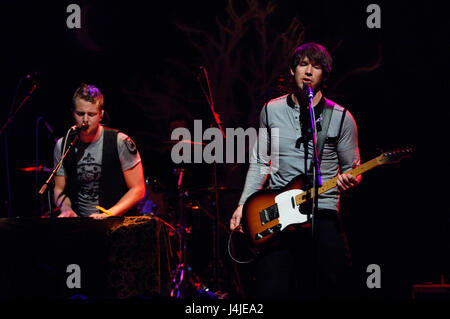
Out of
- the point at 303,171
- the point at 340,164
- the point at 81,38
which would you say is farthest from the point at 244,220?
the point at 81,38

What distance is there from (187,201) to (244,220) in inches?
104

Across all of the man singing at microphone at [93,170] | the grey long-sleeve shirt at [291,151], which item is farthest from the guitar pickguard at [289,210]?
the man singing at microphone at [93,170]

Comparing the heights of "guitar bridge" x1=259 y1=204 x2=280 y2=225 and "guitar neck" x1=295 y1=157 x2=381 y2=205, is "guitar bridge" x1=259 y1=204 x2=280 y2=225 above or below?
below

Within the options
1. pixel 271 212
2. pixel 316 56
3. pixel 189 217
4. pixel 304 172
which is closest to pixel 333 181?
pixel 304 172

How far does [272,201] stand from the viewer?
10.1ft

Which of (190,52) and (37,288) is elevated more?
(190,52)

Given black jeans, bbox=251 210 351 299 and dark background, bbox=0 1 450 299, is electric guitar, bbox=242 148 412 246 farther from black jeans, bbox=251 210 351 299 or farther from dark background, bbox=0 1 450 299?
dark background, bbox=0 1 450 299

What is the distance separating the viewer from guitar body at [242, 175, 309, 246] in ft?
9.67

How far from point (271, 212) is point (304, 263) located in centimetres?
42

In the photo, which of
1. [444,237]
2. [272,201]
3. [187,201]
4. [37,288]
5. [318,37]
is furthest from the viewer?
[318,37]

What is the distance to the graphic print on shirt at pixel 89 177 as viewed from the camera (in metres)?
4.00

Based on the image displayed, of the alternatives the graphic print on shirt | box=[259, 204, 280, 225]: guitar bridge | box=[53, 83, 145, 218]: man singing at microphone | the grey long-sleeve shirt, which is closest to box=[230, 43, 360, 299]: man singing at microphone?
the grey long-sleeve shirt

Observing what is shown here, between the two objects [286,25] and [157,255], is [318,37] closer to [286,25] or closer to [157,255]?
[286,25]

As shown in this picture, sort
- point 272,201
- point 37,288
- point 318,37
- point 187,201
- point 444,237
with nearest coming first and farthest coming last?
point 37,288 → point 272,201 → point 444,237 → point 187,201 → point 318,37
